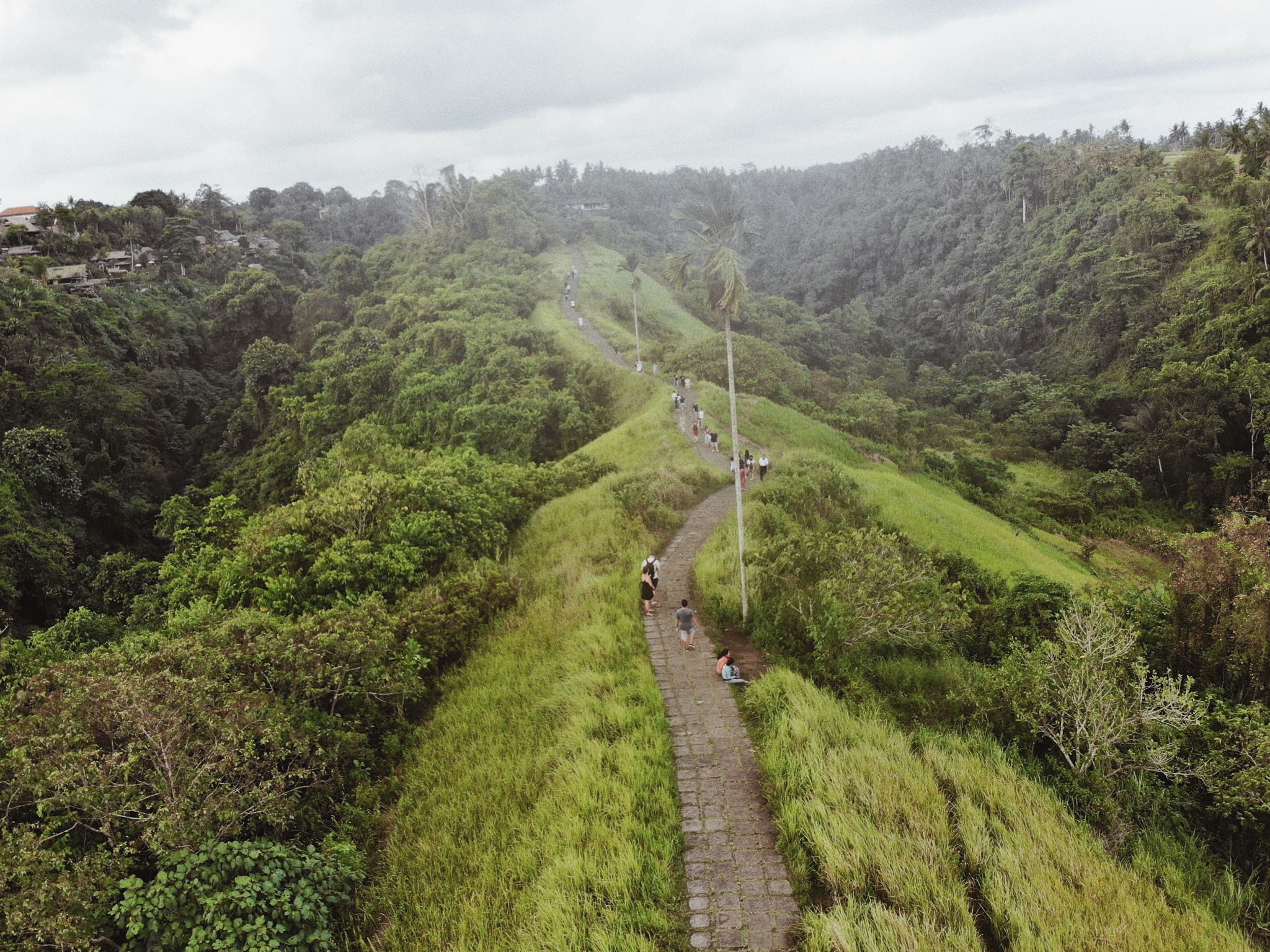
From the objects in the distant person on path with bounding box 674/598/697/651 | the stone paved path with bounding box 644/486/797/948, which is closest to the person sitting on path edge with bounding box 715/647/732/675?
the stone paved path with bounding box 644/486/797/948

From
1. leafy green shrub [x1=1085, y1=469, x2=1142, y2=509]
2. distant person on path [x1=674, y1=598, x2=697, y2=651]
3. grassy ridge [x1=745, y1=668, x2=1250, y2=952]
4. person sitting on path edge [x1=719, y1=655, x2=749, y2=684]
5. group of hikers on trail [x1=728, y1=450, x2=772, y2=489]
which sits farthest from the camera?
leafy green shrub [x1=1085, y1=469, x2=1142, y2=509]

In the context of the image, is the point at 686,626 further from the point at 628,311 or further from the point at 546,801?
the point at 628,311

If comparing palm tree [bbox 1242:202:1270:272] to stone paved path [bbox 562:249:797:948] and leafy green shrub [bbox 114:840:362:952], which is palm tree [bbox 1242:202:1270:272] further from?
leafy green shrub [bbox 114:840:362:952]

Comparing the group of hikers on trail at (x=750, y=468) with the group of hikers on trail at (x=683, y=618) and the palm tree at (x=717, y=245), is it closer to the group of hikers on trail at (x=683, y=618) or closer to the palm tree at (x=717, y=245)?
the group of hikers on trail at (x=683, y=618)

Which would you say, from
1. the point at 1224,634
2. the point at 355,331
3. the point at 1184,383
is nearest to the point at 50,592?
the point at 355,331

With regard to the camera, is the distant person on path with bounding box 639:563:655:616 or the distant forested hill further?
the distant forested hill

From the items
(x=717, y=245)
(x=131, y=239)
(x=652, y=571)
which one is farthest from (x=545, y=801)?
(x=131, y=239)

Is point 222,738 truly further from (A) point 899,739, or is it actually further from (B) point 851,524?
(B) point 851,524
